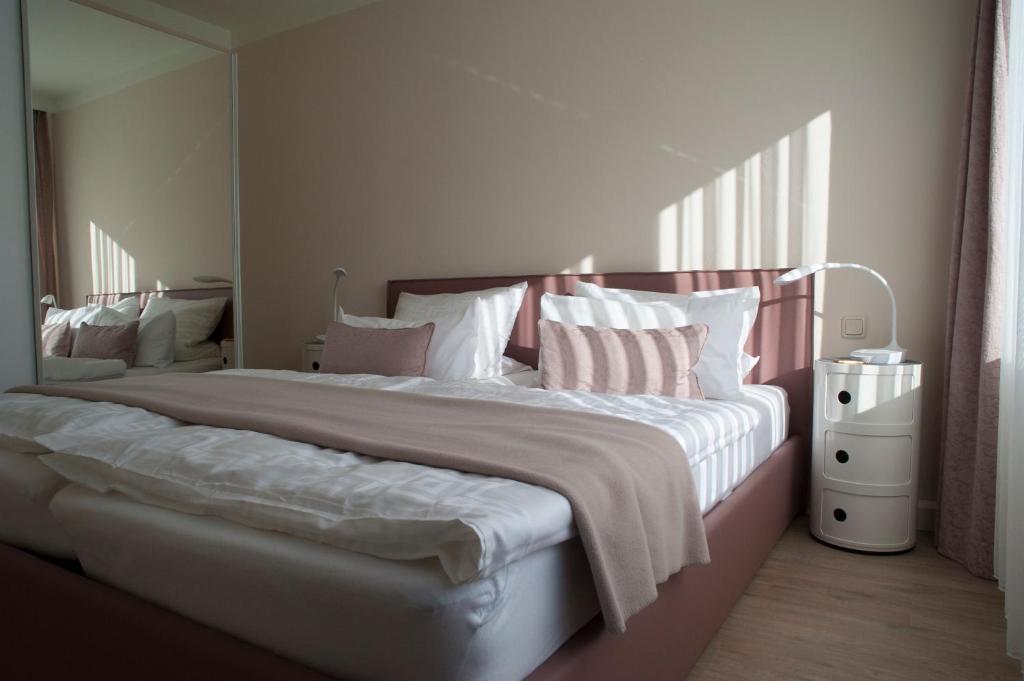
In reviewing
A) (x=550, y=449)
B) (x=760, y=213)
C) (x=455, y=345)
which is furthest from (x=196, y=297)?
(x=550, y=449)

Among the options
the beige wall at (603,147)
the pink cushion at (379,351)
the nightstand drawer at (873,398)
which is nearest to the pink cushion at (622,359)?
the nightstand drawer at (873,398)

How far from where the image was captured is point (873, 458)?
2555mm

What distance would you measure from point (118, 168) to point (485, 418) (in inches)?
119

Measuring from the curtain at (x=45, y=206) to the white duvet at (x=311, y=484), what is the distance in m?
1.71

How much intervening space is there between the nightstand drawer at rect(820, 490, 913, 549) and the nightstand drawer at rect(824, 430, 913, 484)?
0.08m

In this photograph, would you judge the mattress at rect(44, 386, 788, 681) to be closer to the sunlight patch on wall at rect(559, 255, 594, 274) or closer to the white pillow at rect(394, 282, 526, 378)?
the white pillow at rect(394, 282, 526, 378)

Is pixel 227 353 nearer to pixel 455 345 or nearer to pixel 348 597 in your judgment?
pixel 455 345

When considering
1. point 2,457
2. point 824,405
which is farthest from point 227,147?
point 824,405

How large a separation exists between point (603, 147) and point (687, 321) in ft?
3.63

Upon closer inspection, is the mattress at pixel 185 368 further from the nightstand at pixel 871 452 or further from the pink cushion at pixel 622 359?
the nightstand at pixel 871 452

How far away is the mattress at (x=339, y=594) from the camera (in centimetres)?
100

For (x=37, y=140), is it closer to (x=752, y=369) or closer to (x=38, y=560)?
(x=38, y=560)

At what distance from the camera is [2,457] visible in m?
1.72

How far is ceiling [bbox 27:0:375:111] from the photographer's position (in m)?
3.47
